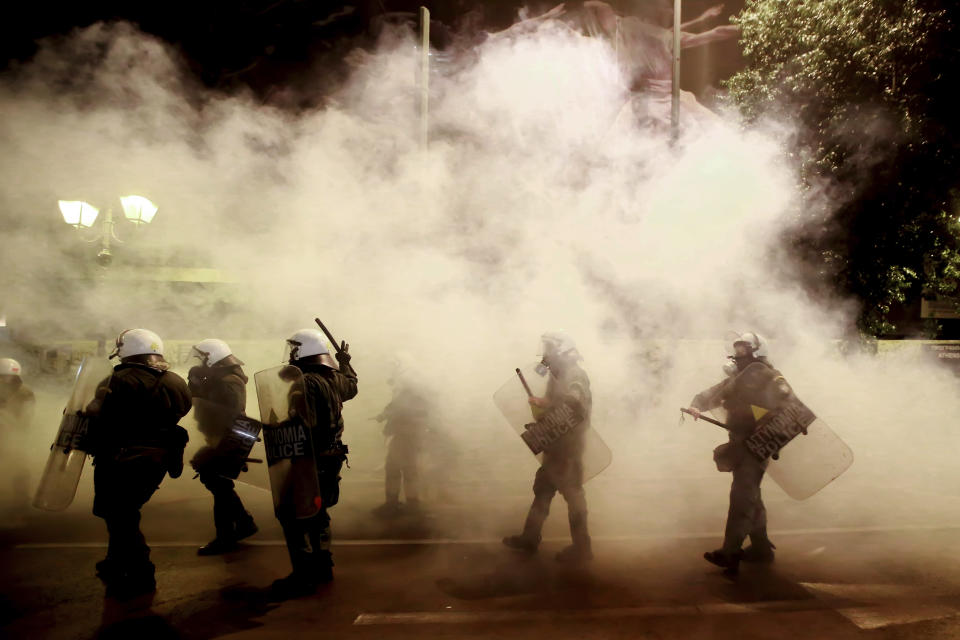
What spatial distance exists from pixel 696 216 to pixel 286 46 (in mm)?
4704

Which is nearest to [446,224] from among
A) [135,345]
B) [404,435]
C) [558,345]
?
[404,435]

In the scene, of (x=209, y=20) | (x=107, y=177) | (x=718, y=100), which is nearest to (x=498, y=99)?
(x=209, y=20)

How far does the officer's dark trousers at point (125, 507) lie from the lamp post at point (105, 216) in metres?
2.97

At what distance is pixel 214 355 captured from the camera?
15.9ft

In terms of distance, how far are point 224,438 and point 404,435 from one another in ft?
6.39

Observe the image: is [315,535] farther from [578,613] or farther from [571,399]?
[571,399]

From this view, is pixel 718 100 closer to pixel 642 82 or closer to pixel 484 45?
pixel 642 82

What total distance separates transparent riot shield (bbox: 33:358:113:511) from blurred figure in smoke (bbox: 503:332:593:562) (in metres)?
2.86

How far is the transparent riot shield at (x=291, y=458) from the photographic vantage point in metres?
3.61

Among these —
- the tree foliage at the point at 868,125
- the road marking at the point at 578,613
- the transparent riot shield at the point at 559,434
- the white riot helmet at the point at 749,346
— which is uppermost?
the tree foliage at the point at 868,125

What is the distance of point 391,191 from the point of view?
6133mm

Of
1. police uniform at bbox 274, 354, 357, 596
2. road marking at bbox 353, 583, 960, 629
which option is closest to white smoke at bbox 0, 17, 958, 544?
road marking at bbox 353, 583, 960, 629

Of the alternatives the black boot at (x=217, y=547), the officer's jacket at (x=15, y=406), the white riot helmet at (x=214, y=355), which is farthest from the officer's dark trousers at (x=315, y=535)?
the officer's jacket at (x=15, y=406)

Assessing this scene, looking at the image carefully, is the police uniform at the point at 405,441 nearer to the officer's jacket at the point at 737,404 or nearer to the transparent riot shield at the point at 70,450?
the transparent riot shield at the point at 70,450
